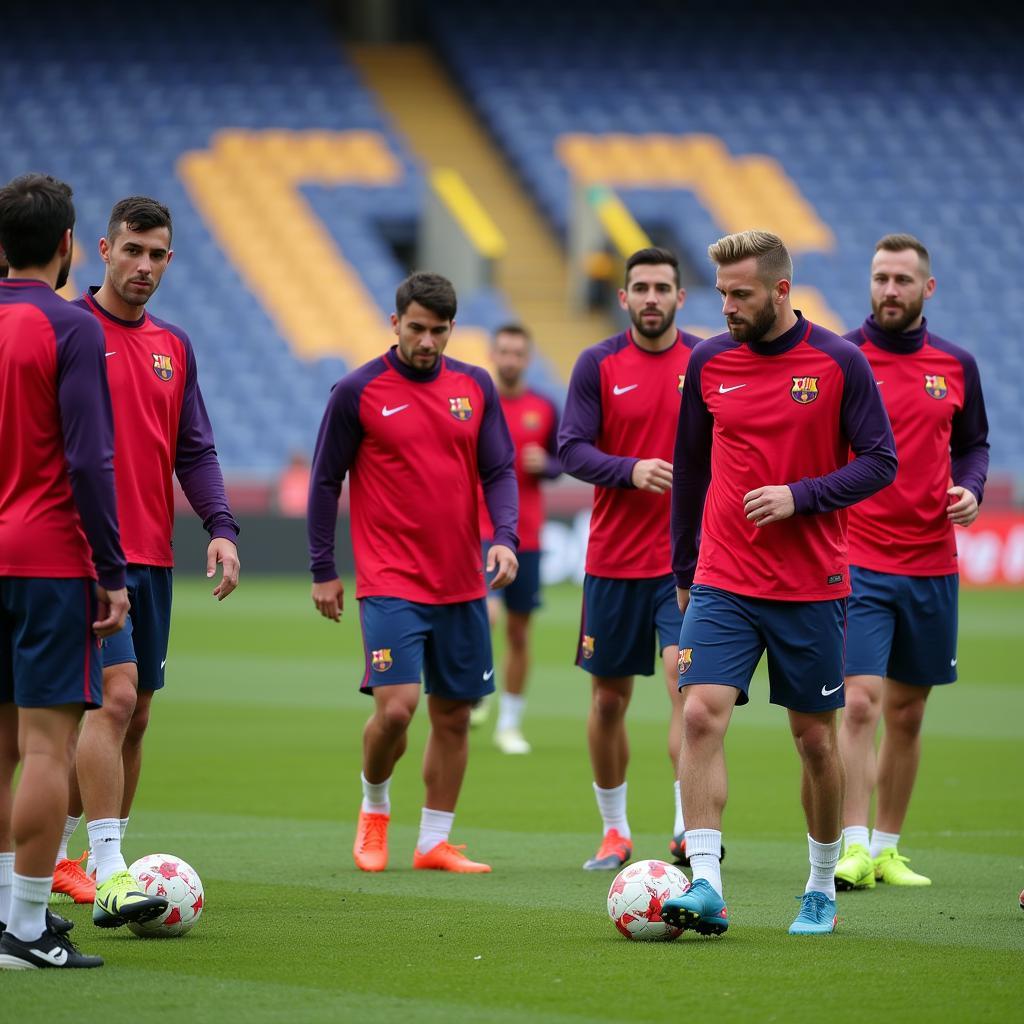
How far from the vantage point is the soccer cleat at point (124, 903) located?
620cm

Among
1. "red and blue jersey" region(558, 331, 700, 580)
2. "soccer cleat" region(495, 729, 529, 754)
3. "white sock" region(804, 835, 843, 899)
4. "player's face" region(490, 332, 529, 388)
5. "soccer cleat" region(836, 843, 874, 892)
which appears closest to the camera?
"white sock" region(804, 835, 843, 899)

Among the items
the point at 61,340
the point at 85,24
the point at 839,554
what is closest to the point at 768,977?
the point at 839,554

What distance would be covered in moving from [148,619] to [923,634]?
10.8ft

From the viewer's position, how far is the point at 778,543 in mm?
6430

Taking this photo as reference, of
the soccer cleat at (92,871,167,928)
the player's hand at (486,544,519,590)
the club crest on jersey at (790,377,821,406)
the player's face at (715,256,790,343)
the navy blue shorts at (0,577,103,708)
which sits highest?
the player's face at (715,256,790,343)

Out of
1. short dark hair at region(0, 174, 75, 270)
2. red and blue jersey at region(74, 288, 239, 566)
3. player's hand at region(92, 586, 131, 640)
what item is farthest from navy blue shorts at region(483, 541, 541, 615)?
short dark hair at region(0, 174, 75, 270)

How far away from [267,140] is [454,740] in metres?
25.4

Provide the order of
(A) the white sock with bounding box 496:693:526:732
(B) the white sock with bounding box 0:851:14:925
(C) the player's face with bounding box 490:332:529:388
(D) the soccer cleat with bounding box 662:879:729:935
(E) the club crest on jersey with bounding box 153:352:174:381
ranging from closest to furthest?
(B) the white sock with bounding box 0:851:14:925 → (D) the soccer cleat with bounding box 662:879:729:935 → (E) the club crest on jersey with bounding box 153:352:174:381 → (A) the white sock with bounding box 496:693:526:732 → (C) the player's face with bounding box 490:332:529:388

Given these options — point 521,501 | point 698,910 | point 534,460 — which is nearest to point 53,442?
point 698,910

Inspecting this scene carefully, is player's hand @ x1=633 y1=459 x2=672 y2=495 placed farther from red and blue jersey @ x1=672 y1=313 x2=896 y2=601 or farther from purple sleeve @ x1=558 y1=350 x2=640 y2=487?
red and blue jersey @ x1=672 y1=313 x2=896 y2=601

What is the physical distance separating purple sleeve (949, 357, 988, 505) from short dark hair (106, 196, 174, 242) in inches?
139

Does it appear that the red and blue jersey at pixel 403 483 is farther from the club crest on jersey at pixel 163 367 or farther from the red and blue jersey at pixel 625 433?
the club crest on jersey at pixel 163 367

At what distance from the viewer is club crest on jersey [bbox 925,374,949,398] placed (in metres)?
8.04

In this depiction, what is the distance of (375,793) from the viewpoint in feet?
27.2
